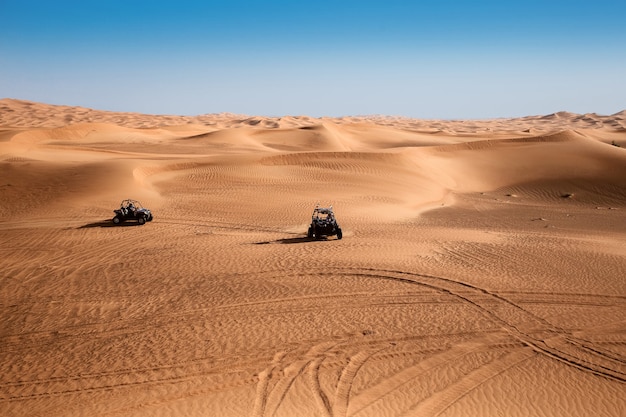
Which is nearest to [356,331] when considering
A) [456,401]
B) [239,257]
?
[456,401]

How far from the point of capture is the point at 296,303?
10.9 meters

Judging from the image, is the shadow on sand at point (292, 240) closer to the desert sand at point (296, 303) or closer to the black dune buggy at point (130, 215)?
the desert sand at point (296, 303)

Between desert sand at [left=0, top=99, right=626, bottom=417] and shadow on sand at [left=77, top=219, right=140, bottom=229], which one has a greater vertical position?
desert sand at [left=0, top=99, right=626, bottom=417]

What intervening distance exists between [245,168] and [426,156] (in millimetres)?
15557

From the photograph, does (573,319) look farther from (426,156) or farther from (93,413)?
(426,156)

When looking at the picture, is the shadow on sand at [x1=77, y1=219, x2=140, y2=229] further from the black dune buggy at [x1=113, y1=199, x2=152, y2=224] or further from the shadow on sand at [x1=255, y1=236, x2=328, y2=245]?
the shadow on sand at [x1=255, y1=236, x2=328, y2=245]

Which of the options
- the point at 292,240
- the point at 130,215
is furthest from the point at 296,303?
the point at 130,215

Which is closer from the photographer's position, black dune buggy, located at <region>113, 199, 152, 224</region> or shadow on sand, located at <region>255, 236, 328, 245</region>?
shadow on sand, located at <region>255, 236, 328, 245</region>

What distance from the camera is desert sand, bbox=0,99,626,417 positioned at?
7.71m

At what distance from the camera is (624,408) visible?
7457 millimetres

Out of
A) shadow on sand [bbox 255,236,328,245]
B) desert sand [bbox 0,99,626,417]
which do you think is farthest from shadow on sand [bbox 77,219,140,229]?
shadow on sand [bbox 255,236,328,245]

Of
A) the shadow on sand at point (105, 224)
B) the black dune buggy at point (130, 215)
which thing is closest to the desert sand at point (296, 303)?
the shadow on sand at point (105, 224)

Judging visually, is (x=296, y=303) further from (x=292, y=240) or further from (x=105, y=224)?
(x=105, y=224)

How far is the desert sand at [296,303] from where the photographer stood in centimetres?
771
